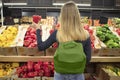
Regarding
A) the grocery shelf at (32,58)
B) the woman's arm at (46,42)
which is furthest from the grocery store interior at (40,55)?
the woman's arm at (46,42)

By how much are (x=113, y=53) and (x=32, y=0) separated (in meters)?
4.77

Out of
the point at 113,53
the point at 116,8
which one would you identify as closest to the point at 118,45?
the point at 113,53

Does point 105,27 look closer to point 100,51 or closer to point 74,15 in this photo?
point 100,51

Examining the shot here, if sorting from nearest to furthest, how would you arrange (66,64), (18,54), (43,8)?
(66,64) < (18,54) < (43,8)

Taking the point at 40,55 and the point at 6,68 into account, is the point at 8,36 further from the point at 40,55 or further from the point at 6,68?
the point at 40,55

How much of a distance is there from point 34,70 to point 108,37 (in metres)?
1.14

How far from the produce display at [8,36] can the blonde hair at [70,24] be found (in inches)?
44.2

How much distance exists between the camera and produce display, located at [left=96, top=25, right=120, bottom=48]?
3896mm

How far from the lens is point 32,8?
26.8ft

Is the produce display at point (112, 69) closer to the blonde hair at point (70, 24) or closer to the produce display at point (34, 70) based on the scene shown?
the produce display at point (34, 70)

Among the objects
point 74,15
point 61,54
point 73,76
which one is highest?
point 74,15

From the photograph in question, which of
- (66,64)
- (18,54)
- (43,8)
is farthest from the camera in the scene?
(43,8)

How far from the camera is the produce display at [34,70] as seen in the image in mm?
Result: 3818

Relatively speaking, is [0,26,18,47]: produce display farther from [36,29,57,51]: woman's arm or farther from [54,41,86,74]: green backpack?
[54,41,86,74]: green backpack
